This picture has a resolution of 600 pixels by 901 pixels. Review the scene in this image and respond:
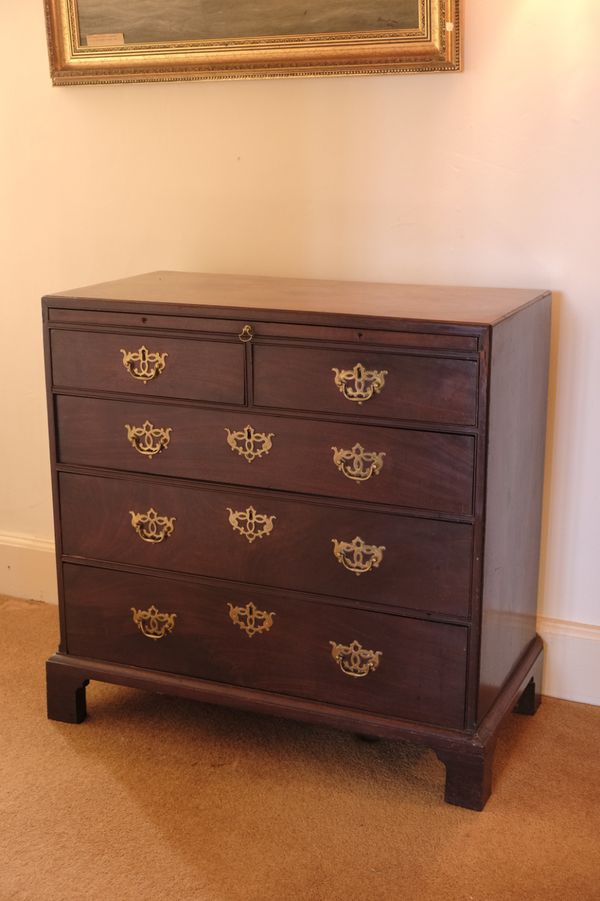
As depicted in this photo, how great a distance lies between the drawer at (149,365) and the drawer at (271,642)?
433 mm

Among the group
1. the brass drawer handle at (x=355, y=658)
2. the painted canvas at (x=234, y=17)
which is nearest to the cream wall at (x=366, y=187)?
the painted canvas at (x=234, y=17)

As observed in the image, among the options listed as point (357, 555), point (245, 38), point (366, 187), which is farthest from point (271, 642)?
point (245, 38)

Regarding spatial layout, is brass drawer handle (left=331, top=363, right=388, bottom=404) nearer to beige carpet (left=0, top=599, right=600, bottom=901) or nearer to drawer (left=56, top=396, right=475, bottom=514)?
drawer (left=56, top=396, right=475, bottom=514)

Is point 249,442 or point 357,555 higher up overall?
point 249,442

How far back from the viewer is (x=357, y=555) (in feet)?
7.41

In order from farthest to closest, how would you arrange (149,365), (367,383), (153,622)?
Answer: (153,622), (149,365), (367,383)

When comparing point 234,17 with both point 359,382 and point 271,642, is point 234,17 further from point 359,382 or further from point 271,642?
point 271,642

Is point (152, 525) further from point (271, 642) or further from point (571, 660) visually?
point (571, 660)

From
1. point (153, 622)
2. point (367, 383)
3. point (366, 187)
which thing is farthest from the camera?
point (366, 187)

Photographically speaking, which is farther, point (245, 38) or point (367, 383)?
point (245, 38)

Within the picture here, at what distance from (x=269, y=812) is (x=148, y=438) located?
82 cm

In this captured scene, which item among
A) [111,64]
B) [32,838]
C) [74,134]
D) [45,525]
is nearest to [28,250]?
[74,134]

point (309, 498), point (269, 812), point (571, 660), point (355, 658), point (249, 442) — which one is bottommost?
point (269, 812)

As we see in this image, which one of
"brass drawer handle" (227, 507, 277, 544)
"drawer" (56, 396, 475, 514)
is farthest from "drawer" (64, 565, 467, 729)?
"drawer" (56, 396, 475, 514)
